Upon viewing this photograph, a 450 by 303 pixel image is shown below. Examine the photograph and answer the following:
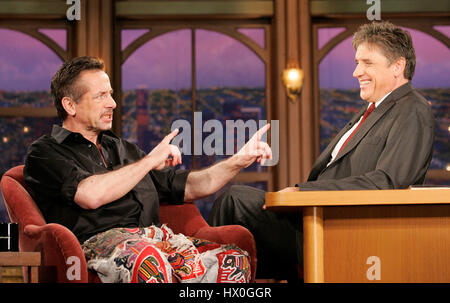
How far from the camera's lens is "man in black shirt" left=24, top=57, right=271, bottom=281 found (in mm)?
2389

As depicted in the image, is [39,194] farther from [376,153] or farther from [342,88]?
[342,88]

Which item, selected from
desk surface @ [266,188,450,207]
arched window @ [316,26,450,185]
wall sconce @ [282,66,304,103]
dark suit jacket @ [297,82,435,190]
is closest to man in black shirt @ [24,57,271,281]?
dark suit jacket @ [297,82,435,190]

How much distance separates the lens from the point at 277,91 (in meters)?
6.09

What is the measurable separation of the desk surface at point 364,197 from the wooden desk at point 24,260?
884 mm

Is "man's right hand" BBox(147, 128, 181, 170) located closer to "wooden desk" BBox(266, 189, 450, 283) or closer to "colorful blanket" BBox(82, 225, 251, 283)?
"colorful blanket" BBox(82, 225, 251, 283)

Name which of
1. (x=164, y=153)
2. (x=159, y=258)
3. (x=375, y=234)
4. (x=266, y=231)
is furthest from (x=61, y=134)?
(x=375, y=234)

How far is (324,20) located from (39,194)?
4.36 meters

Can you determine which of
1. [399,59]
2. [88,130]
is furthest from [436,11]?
[88,130]

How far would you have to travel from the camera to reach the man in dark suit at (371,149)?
2246mm

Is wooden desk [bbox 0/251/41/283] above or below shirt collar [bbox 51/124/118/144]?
below

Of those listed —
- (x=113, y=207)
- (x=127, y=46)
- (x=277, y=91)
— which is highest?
(x=127, y=46)

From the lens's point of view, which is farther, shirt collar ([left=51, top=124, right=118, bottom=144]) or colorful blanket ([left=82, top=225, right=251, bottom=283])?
shirt collar ([left=51, top=124, right=118, bottom=144])

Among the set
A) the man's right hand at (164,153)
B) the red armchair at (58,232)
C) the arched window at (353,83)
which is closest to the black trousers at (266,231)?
the red armchair at (58,232)

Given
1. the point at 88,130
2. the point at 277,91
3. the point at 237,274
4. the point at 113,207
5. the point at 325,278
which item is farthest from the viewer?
the point at 277,91
